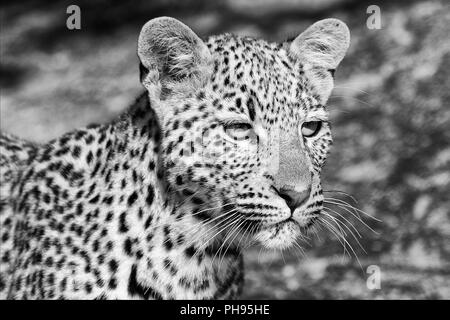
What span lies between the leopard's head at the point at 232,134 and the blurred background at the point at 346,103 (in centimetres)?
297

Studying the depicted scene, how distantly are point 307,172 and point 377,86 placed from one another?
4.77m

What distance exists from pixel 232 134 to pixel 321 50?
45.2 inches

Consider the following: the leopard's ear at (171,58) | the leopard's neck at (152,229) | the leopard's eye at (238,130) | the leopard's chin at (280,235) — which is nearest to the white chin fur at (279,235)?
the leopard's chin at (280,235)

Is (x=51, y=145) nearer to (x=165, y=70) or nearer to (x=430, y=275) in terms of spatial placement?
(x=165, y=70)

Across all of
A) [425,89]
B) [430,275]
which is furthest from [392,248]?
[425,89]

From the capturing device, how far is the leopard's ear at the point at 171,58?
17.5 ft

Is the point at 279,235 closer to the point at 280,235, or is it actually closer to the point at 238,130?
the point at 280,235

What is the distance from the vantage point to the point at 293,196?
5.19m

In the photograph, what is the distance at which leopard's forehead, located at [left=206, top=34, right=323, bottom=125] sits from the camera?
5.46 m

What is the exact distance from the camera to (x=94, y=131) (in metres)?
6.09

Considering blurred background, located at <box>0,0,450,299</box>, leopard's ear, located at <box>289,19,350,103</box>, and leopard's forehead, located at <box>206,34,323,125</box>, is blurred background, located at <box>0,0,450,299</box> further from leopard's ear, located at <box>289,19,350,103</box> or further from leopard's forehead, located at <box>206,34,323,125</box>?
leopard's forehead, located at <box>206,34,323,125</box>

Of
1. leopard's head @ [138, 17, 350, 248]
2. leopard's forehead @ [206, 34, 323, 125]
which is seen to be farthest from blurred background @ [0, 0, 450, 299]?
leopard's forehead @ [206, 34, 323, 125]

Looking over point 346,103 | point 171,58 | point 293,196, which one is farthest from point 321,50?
point 346,103

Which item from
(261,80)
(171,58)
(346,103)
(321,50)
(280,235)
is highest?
(346,103)
